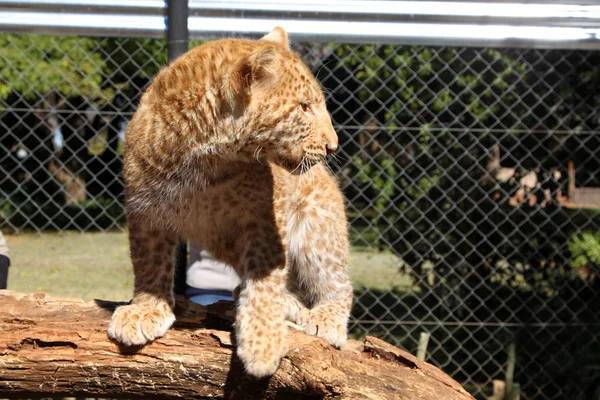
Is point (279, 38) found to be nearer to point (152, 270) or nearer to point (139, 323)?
point (152, 270)

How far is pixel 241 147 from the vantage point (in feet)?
8.93

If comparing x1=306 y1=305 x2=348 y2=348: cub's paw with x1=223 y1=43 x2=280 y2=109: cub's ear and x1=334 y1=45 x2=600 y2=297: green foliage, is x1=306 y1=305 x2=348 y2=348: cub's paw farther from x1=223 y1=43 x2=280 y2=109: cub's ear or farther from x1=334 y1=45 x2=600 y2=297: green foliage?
x1=334 y1=45 x2=600 y2=297: green foliage

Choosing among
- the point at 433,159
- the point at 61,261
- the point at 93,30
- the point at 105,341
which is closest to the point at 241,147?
the point at 105,341

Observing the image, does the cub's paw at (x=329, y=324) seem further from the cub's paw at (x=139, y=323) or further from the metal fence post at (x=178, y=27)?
the metal fence post at (x=178, y=27)

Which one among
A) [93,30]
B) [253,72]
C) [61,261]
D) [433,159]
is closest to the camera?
[253,72]

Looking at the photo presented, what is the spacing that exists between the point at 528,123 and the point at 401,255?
1585 mm

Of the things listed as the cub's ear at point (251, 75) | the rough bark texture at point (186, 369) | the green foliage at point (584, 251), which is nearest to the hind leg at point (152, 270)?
the rough bark texture at point (186, 369)

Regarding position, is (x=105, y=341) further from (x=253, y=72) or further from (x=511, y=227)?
(x=511, y=227)

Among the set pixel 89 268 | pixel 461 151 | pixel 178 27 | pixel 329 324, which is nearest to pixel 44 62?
pixel 89 268

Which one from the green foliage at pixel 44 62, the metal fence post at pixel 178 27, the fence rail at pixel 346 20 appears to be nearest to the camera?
the metal fence post at pixel 178 27

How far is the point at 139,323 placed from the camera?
8.69 feet

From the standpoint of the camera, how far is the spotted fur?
2.66m

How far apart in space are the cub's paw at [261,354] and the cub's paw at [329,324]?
0.48 metres

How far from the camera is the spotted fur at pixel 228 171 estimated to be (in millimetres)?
2664
